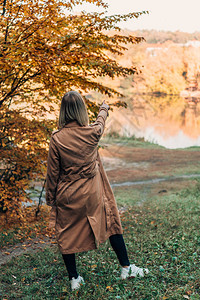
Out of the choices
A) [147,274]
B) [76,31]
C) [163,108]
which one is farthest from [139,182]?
[163,108]

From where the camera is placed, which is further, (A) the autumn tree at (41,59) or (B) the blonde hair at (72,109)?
(A) the autumn tree at (41,59)

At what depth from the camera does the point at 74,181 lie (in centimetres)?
261

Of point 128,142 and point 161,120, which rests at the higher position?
point 161,120

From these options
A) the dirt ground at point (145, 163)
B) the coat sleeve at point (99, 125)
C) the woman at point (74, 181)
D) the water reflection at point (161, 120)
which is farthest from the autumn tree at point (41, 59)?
the water reflection at point (161, 120)

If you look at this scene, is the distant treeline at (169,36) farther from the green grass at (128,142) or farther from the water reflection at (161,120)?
the green grass at (128,142)

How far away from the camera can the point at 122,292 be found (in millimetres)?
2807

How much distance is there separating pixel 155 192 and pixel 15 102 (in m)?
6.32

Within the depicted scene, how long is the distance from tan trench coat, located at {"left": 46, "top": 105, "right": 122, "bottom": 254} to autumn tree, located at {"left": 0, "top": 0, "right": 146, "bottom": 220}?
6.65 feet

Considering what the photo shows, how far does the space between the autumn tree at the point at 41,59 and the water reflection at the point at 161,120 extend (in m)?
17.3

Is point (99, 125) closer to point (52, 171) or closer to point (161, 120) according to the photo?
point (52, 171)

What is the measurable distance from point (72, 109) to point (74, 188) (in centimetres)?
65

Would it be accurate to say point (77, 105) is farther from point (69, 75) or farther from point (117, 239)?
point (69, 75)

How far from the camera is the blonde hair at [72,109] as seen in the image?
2539 millimetres

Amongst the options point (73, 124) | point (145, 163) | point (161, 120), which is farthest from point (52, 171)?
point (161, 120)
